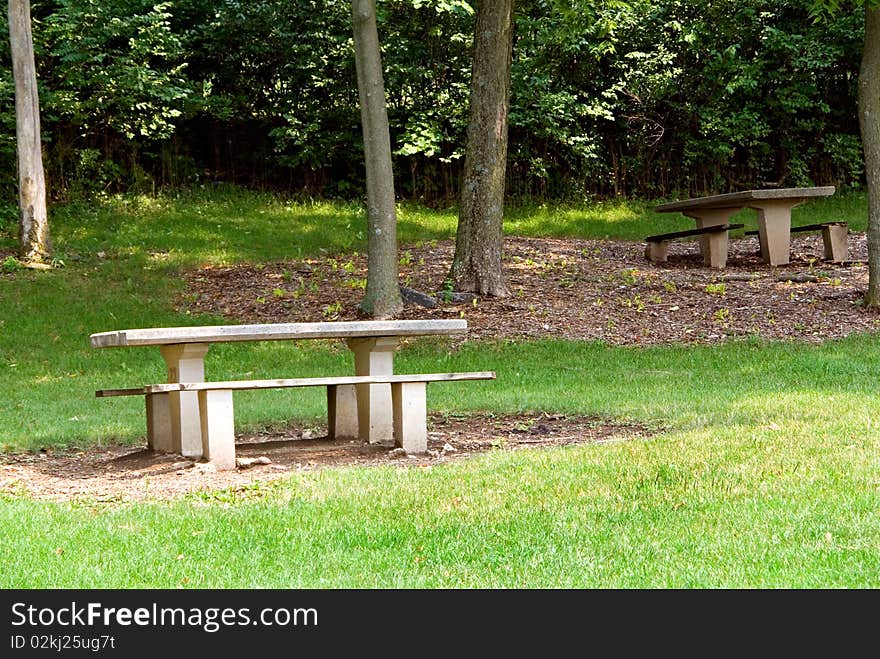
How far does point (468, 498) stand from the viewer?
526 cm

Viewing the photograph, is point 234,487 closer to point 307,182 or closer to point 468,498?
point 468,498

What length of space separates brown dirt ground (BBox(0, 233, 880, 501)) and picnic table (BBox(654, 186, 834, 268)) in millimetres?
248

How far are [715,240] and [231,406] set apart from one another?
1141 centimetres

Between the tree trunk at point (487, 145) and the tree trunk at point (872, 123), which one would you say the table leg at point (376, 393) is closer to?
the tree trunk at point (487, 145)

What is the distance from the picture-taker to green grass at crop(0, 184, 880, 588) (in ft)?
13.2

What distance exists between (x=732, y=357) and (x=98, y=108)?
14.5 meters

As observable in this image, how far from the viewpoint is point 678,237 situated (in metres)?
16.6

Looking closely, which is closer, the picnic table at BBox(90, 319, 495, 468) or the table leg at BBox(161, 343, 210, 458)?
the picnic table at BBox(90, 319, 495, 468)

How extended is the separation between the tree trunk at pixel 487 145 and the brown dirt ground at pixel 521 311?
663 mm

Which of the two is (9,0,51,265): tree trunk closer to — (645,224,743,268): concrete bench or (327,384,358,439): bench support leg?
(645,224,743,268): concrete bench

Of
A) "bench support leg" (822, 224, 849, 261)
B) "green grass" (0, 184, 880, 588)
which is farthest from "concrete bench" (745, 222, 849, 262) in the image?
"green grass" (0, 184, 880, 588)

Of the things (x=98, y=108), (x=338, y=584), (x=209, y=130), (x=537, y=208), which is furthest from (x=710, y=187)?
(x=338, y=584)

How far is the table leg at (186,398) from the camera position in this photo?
7.18 m

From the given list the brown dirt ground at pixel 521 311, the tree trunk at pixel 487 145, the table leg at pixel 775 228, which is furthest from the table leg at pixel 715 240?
the tree trunk at pixel 487 145
